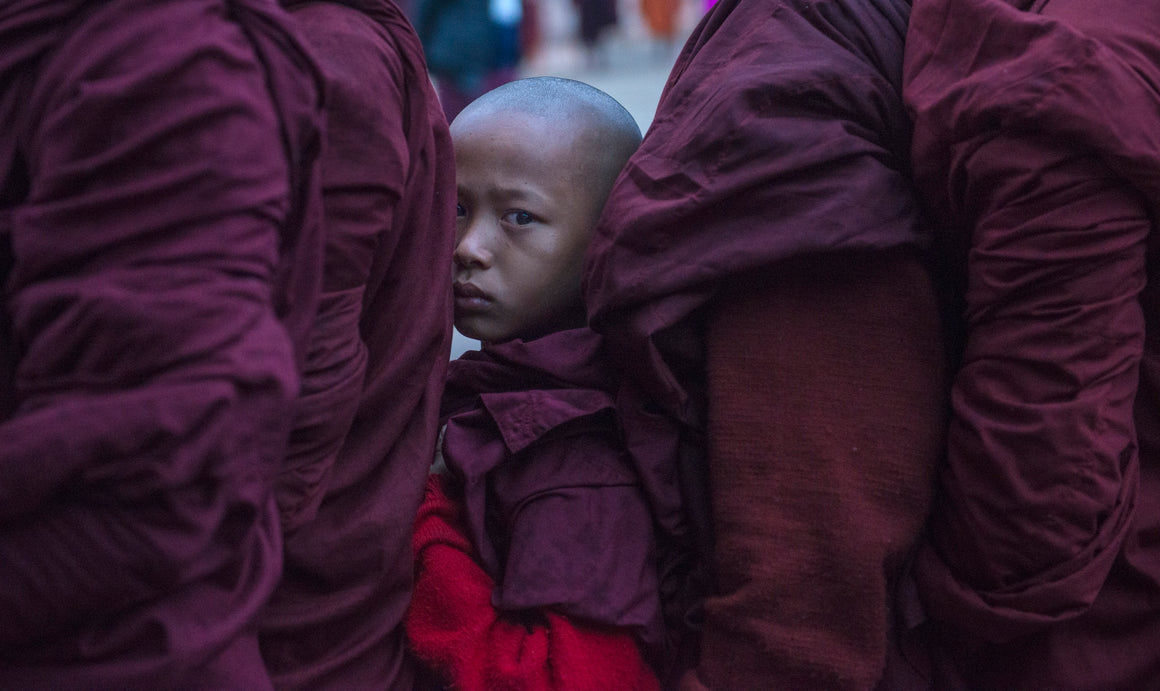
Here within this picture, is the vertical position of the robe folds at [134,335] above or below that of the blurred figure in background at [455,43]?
above

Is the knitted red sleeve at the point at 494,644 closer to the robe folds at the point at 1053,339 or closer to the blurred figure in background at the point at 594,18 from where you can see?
the robe folds at the point at 1053,339

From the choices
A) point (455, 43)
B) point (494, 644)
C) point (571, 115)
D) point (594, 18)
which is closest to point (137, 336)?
point (494, 644)

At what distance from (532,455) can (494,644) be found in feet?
0.80

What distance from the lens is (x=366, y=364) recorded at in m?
1.07

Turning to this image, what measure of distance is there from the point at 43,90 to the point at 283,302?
24 cm

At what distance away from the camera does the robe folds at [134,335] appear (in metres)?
0.75

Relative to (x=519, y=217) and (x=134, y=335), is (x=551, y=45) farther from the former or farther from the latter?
(x=134, y=335)

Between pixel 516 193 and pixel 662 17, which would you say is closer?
pixel 516 193

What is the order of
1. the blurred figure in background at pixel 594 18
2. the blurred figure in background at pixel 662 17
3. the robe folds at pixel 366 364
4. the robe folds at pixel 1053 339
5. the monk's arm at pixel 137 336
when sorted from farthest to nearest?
the blurred figure in background at pixel 662 17 → the blurred figure in background at pixel 594 18 → the robe folds at pixel 1053 339 → the robe folds at pixel 366 364 → the monk's arm at pixel 137 336

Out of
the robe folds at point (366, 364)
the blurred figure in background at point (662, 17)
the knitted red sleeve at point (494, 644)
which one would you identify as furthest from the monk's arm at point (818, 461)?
the blurred figure in background at point (662, 17)

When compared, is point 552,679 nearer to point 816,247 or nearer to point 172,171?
point 816,247

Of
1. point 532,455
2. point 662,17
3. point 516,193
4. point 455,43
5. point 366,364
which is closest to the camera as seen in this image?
point 366,364

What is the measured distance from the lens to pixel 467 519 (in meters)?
1.32

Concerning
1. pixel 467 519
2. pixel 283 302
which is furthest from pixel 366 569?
pixel 283 302
